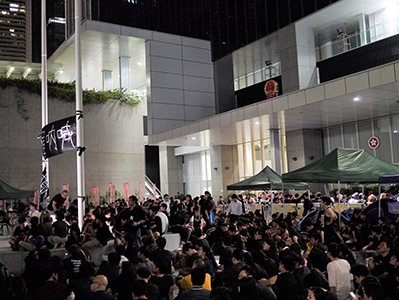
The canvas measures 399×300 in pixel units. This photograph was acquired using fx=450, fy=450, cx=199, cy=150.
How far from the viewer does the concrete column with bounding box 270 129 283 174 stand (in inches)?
1004

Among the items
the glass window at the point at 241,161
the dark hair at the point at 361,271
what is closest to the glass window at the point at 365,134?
the glass window at the point at 241,161

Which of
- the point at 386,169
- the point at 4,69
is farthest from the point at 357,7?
the point at 4,69

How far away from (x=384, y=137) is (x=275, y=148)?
5782 millimetres

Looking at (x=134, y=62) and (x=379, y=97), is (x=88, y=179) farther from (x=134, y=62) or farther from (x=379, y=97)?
(x=379, y=97)

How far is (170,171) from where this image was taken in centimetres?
3806

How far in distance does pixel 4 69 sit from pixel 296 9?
22179mm

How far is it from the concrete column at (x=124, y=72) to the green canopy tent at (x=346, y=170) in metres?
20.1

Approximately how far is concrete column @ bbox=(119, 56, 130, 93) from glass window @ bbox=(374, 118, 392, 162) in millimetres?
16833

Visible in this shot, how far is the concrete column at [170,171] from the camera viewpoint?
37.6 metres

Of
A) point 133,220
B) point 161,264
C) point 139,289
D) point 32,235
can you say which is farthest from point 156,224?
point 139,289

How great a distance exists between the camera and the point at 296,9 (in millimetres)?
23391

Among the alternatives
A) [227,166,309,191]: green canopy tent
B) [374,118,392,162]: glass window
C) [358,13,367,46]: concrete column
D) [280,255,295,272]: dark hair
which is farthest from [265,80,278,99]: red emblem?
[280,255,295,272]: dark hair

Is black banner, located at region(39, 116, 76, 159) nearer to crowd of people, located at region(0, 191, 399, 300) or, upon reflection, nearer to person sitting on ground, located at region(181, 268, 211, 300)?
crowd of people, located at region(0, 191, 399, 300)

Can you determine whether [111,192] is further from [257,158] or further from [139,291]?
[139,291]
